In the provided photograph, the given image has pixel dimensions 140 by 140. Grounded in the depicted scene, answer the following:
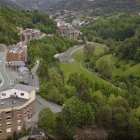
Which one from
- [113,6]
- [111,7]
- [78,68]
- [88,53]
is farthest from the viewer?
[113,6]

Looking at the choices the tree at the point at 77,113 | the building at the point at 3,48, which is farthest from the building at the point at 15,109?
the building at the point at 3,48

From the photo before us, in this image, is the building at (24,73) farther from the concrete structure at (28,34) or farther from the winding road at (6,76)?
the concrete structure at (28,34)

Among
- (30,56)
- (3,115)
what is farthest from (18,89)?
(30,56)

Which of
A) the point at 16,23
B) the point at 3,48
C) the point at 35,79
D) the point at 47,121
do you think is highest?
the point at 47,121

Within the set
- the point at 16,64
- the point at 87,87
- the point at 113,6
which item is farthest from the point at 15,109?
the point at 113,6

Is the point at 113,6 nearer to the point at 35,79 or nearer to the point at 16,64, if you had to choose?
the point at 16,64

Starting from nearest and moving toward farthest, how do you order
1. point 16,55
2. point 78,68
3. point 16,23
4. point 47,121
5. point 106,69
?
1. point 47,121
2. point 16,55
3. point 106,69
4. point 78,68
5. point 16,23
